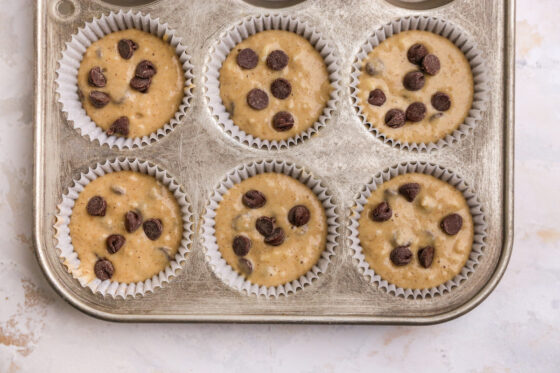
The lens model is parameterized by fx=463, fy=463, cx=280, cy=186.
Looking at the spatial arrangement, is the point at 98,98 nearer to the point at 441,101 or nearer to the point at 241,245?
the point at 241,245

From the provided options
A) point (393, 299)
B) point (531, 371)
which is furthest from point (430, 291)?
point (531, 371)

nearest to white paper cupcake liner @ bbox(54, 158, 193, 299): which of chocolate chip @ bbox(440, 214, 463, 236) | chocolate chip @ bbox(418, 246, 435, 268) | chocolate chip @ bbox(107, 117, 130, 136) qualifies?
chocolate chip @ bbox(107, 117, 130, 136)

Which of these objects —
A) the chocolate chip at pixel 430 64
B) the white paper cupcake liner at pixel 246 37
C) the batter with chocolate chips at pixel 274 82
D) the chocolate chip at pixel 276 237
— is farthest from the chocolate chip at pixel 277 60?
the chocolate chip at pixel 276 237

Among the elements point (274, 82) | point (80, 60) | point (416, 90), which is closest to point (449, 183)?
point (416, 90)

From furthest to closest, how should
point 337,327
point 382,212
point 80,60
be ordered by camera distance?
1. point 337,327
2. point 80,60
3. point 382,212

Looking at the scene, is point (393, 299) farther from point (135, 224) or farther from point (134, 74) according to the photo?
point (134, 74)

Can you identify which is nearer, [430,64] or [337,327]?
[430,64]
